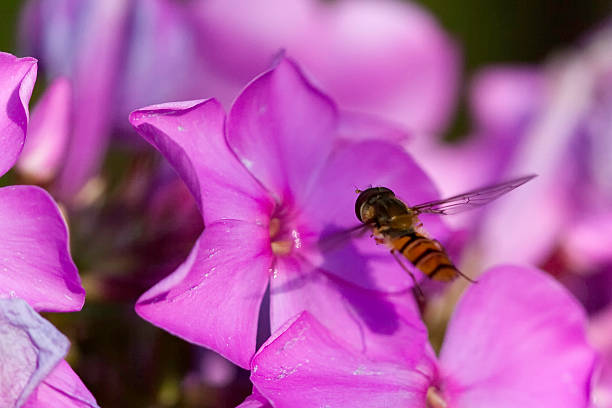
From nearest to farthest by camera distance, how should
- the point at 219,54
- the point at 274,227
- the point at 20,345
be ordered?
the point at 20,345 → the point at 274,227 → the point at 219,54

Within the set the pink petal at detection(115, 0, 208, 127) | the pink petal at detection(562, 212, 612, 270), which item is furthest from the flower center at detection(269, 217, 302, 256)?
the pink petal at detection(562, 212, 612, 270)

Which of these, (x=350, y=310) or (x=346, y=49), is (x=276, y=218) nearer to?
A: (x=350, y=310)

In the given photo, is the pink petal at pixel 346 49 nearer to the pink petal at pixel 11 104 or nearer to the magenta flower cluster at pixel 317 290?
the magenta flower cluster at pixel 317 290

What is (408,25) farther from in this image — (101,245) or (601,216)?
(101,245)

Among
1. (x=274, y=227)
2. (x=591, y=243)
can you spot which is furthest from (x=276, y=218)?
(x=591, y=243)

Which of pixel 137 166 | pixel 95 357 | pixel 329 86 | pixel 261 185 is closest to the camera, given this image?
pixel 261 185

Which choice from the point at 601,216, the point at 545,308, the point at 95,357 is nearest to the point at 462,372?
the point at 545,308

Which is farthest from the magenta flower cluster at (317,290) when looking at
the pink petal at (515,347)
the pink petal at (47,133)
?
the pink petal at (47,133)
